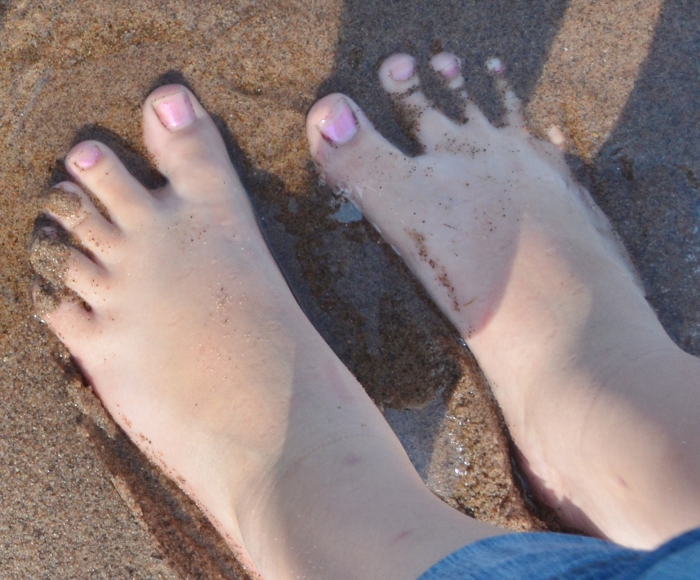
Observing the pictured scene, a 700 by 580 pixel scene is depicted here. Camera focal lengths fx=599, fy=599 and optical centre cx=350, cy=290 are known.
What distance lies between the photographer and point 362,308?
1529 mm

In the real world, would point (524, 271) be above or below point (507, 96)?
below

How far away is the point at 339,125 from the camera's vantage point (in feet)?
4.85

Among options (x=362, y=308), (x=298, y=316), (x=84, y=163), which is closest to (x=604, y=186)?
(x=362, y=308)

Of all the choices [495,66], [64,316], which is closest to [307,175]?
[495,66]

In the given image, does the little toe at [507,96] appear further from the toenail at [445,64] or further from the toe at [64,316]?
the toe at [64,316]

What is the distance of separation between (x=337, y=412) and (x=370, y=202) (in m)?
0.55

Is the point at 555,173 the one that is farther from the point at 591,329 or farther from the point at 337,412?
the point at 337,412

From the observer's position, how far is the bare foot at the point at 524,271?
1.21m

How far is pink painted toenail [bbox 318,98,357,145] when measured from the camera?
147cm

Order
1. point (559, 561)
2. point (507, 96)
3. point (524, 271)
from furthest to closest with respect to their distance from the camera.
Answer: point (507, 96) < point (524, 271) < point (559, 561)

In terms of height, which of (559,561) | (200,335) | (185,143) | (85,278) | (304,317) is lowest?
(559,561)

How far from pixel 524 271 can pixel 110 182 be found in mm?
1025

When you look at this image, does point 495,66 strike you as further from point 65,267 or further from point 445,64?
point 65,267

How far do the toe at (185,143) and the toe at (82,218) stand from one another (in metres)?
0.20
